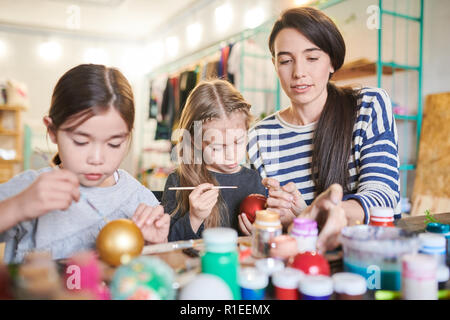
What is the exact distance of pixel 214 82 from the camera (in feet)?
4.99

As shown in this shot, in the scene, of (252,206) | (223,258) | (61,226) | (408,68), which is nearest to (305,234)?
(223,258)

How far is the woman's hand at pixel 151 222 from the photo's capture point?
816 mm

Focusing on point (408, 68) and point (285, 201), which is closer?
point (285, 201)

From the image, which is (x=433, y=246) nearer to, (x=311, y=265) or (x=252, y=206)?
(x=311, y=265)

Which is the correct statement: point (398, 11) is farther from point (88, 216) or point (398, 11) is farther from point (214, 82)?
point (88, 216)

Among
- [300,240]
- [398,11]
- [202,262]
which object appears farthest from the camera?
[398,11]

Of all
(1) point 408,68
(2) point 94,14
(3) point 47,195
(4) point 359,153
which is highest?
(2) point 94,14

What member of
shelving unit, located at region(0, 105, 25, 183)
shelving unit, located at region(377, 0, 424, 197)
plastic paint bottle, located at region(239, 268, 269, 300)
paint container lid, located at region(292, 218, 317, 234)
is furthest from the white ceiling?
plastic paint bottle, located at region(239, 268, 269, 300)

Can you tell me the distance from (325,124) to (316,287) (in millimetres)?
909

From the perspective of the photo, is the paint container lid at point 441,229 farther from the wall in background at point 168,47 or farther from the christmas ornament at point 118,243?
the wall in background at point 168,47

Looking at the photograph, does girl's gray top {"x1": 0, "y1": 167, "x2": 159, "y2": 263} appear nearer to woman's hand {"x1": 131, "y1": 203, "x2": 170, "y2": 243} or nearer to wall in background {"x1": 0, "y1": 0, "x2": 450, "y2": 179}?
woman's hand {"x1": 131, "y1": 203, "x2": 170, "y2": 243}

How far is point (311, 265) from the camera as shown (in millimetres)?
607
